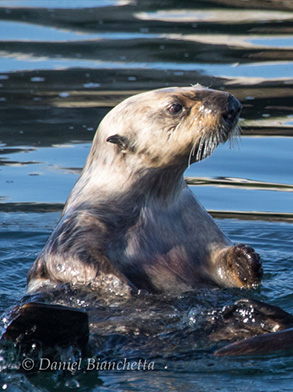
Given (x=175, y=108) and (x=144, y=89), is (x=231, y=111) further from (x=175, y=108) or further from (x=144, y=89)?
(x=144, y=89)

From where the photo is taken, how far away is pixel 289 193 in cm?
719

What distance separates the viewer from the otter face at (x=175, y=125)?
458 cm

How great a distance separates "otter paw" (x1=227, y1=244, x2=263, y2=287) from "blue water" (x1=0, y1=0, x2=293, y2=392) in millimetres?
87

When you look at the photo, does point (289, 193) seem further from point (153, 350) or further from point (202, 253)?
point (153, 350)

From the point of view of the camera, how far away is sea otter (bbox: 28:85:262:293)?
4469 mm

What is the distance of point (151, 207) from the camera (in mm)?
4781

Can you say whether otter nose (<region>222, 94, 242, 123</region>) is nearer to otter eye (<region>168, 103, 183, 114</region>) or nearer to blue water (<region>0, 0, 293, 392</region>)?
otter eye (<region>168, 103, 183, 114</region>)

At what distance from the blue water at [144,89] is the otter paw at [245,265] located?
9 centimetres

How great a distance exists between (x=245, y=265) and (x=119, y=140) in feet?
3.26

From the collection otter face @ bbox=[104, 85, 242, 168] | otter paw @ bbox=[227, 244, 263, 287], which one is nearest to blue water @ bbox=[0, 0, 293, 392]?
otter paw @ bbox=[227, 244, 263, 287]

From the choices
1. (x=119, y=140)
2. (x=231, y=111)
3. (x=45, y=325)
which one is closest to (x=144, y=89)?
(x=119, y=140)

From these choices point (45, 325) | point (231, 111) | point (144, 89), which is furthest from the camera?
point (144, 89)

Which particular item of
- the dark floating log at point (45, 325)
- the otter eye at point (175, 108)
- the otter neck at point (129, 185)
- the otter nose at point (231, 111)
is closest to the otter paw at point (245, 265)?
the otter neck at point (129, 185)

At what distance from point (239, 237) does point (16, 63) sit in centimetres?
613
